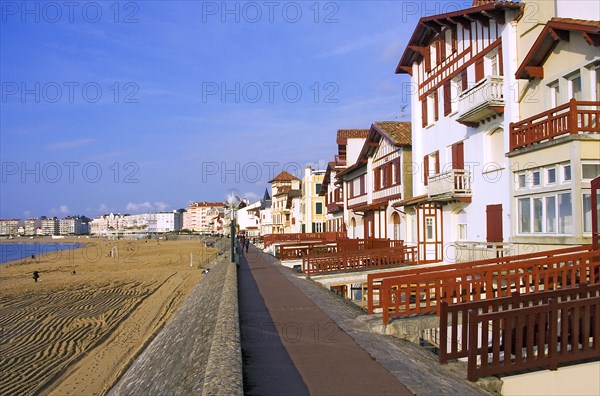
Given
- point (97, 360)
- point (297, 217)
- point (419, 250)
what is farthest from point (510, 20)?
point (297, 217)

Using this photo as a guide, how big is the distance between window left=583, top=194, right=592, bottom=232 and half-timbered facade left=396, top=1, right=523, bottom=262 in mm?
4374

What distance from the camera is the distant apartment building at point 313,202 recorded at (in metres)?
61.0

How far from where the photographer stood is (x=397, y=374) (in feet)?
25.7

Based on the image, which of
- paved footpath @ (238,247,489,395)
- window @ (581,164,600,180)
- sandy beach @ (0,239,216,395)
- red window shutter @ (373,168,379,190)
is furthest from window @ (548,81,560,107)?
red window shutter @ (373,168,379,190)

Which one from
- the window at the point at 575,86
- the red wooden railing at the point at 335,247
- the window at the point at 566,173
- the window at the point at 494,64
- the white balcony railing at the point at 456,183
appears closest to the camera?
the window at the point at 566,173

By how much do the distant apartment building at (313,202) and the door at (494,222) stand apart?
41.8 metres

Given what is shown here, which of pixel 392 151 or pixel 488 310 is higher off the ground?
pixel 392 151

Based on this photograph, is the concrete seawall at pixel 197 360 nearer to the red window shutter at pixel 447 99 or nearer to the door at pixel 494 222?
the door at pixel 494 222

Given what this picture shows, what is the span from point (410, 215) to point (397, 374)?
19.6 meters

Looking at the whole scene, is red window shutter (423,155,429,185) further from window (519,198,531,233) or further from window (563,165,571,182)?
window (563,165,571,182)

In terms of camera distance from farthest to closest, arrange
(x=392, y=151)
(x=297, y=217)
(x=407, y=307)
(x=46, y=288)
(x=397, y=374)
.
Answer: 1. (x=297, y=217)
2. (x=46, y=288)
3. (x=392, y=151)
4. (x=407, y=307)
5. (x=397, y=374)

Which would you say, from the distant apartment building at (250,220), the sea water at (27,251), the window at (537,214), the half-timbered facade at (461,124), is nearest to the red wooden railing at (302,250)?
the half-timbered facade at (461,124)

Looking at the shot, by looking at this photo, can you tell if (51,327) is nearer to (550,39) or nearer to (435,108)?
(435,108)

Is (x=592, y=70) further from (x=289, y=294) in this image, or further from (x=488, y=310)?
(x=289, y=294)
